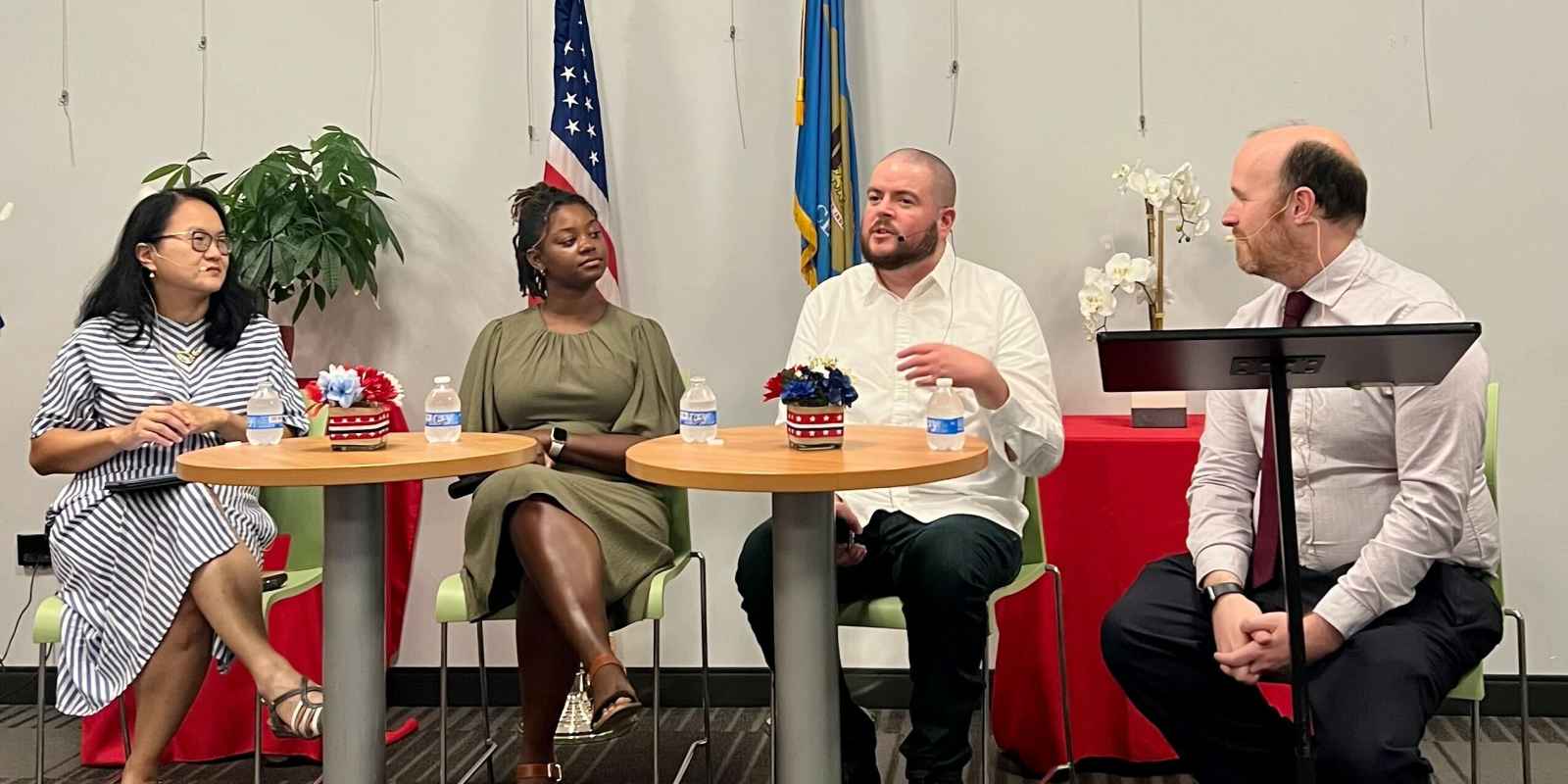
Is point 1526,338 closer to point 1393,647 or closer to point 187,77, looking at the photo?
point 1393,647

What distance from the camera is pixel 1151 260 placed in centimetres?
378

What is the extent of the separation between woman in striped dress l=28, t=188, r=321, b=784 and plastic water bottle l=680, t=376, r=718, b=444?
3.34 feet

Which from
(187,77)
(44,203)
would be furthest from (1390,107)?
(44,203)

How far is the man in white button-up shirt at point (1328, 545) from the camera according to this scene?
232cm

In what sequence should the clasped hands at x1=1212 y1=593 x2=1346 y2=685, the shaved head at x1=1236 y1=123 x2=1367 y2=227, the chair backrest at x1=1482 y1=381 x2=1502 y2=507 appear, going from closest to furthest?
the clasped hands at x1=1212 y1=593 x2=1346 y2=685, the shaved head at x1=1236 y1=123 x2=1367 y2=227, the chair backrest at x1=1482 y1=381 x2=1502 y2=507

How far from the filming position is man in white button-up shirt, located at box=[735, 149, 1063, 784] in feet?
9.27

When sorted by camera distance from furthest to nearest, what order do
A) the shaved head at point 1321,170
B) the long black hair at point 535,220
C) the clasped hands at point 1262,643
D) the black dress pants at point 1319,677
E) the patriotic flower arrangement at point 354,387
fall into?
the long black hair at point 535,220, the patriotic flower arrangement at point 354,387, the shaved head at point 1321,170, the clasped hands at point 1262,643, the black dress pants at point 1319,677

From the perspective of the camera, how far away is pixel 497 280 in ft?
13.9

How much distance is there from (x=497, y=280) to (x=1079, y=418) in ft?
6.23

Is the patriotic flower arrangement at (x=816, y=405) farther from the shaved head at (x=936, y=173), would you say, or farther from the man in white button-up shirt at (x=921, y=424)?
the shaved head at (x=936, y=173)

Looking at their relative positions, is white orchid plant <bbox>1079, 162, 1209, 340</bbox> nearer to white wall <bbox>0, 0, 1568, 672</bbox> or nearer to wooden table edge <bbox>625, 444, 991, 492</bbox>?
white wall <bbox>0, 0, 1568, 672</bbox>

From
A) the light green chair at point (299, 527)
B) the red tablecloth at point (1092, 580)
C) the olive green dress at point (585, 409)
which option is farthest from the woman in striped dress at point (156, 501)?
the red tablecloth at point (1092, 580)

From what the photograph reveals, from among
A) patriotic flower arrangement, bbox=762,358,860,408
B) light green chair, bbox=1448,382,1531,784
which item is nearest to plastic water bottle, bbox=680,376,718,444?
patriotic flower arrangement, bbox=762,358,860,408

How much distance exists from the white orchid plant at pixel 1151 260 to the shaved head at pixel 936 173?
0.65 meters
